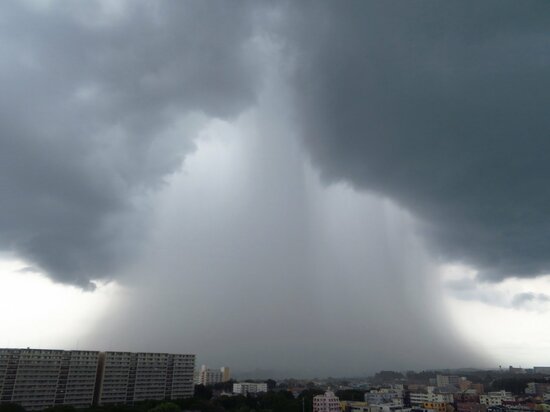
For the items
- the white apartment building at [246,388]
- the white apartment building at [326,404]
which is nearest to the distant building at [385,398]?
the white apartment building at [326,404]

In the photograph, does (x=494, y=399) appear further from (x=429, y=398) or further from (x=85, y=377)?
(x=85, y=377)

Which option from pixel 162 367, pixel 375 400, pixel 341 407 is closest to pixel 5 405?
pixel 162 367

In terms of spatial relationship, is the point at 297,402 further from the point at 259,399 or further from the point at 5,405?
the point at 5,405

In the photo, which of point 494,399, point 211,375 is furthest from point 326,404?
point 211,375

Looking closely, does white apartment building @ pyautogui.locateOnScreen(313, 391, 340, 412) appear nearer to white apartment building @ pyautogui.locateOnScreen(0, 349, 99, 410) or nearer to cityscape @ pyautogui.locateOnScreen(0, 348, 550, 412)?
cityscape @ pyautogui.locateOnScreen(0, 348, 550, 412)

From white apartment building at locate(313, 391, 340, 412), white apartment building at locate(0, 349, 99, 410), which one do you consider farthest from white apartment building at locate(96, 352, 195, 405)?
white apartment building at locate(313, 391, 340, 412)

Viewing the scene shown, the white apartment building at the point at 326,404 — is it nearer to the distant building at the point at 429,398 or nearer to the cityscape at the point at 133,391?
the cityscape at the point at 133,391
